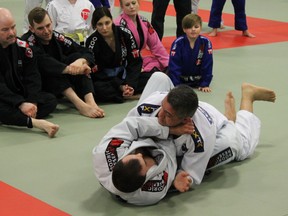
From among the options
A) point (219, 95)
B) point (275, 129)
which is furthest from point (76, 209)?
point (219, 95)

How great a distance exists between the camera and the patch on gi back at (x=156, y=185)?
2965 mm

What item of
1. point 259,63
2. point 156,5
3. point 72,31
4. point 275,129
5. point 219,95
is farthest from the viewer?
point 156,5

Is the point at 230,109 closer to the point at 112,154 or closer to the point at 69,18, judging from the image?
the point at 112,154

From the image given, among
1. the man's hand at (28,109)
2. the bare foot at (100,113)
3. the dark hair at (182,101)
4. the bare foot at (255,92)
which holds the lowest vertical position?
the bare foot at (100,113)

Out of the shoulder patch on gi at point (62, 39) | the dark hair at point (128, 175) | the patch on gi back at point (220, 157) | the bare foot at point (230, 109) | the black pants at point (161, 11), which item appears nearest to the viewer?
the dark hair at point (128, 175)

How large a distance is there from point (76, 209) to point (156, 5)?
4408 mm

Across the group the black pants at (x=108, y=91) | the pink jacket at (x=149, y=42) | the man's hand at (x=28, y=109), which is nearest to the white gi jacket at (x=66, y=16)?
the pink jacket at (x=149, y=42)

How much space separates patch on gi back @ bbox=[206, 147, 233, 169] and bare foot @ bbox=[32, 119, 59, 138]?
128cm

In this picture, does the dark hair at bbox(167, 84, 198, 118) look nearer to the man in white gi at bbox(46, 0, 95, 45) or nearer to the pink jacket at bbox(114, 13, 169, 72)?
the pink jacket at bbox(114, 13, 169, 72)

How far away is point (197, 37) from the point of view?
5.45 meters

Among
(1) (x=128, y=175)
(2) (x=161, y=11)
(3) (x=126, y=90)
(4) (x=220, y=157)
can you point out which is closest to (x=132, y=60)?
(3) (x=126, y=90)

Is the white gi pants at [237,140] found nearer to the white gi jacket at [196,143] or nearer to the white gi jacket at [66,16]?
the white gi jacket at [196,143]

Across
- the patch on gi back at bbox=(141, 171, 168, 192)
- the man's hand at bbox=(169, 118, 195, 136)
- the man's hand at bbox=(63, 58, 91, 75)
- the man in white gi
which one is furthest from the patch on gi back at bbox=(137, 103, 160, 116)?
the man in white gi

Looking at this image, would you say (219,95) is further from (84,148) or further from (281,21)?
(281,21)
